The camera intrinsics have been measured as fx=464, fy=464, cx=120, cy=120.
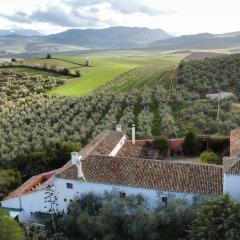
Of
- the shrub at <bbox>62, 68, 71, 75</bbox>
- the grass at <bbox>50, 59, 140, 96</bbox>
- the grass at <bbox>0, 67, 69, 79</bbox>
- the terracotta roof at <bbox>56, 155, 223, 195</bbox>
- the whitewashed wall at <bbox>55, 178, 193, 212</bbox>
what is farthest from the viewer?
the shrub at <bbox>62, 68, 71, 75</bbox>

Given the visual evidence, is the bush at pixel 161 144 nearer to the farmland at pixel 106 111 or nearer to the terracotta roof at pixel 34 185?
the farmland at pixel 106 111

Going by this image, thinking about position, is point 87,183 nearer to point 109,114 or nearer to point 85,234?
point 85,234

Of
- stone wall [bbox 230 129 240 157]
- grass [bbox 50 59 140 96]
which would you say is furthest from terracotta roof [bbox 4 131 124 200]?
grass [bbox 50 59 140 96]

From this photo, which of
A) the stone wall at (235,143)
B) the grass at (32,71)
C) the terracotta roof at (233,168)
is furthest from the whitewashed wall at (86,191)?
the grass at (32,71)

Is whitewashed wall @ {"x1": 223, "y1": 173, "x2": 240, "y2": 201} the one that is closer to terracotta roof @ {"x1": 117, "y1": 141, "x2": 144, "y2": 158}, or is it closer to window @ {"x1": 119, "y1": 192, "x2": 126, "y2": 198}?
window @ {"x1": 119, "y1": 192, "x2": 126, "y2": 198}

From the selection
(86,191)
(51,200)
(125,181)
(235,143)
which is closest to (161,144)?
(235,143)

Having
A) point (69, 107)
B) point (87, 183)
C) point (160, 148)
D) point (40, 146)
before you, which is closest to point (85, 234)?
point (87, 183)

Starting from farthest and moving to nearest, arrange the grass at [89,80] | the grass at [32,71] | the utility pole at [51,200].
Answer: the grass at [32,71] < the grass at [89,80] < the utility pole at [51,200]

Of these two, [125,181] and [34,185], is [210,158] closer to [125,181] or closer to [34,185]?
[125,181]
